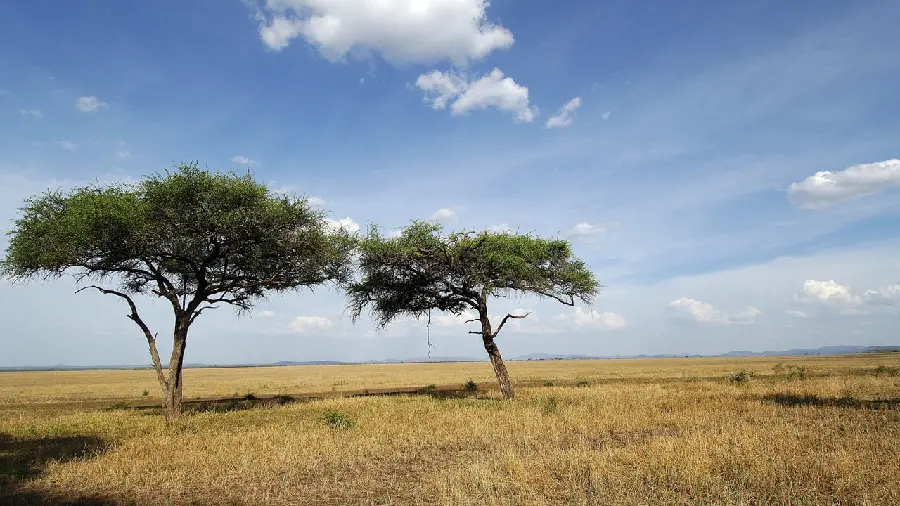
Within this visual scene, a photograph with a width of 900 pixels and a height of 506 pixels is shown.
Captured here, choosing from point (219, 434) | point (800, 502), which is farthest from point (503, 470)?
point (219, 434)

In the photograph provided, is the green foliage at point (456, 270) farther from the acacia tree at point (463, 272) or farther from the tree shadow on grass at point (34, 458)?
the tree shadow on grass at point (34, 458)

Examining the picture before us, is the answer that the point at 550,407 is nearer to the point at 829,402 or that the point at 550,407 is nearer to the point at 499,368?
the point at 499,368

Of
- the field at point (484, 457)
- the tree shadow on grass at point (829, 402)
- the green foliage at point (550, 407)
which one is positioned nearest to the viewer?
the field at point (484, 457)

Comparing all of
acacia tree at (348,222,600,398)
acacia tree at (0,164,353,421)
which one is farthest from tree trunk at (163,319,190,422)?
acacia tree at (348,222,600,398)

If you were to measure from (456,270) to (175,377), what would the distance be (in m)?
14.7

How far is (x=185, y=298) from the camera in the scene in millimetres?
24109

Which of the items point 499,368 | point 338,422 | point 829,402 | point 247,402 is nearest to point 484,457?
point 338,422

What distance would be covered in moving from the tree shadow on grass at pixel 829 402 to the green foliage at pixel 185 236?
22286 millimetres

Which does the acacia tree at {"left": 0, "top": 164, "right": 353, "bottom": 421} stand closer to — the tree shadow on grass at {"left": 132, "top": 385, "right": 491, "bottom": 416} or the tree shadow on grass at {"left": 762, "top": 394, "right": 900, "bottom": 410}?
the tree shadow on grass at {"left": 132, "top": 385, "right": 491, "bottom": 416}

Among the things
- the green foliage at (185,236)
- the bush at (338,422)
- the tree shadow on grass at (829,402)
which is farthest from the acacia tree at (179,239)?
the tree shadow on grass at (829,402)

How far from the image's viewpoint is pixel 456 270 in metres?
28.4

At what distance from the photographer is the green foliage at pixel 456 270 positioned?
27.5 metres

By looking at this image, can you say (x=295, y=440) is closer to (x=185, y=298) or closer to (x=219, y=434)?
(x=219, y=434)

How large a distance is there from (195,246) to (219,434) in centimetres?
980
